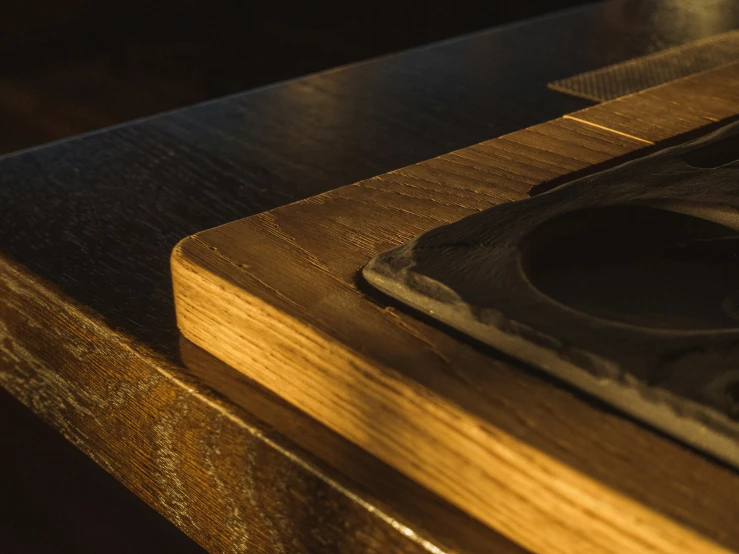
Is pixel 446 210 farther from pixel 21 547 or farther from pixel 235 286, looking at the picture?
pixel 21 547

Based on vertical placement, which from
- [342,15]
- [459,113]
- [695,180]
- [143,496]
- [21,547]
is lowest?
[342,15]

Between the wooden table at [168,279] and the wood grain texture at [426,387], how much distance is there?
0.07ft

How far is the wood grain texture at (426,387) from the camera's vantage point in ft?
1.40

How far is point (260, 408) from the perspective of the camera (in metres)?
0.57

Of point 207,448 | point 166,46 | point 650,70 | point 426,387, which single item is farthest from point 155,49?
point 426,387

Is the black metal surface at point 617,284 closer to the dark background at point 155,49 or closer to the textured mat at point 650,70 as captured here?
the textured mat at point 650,70

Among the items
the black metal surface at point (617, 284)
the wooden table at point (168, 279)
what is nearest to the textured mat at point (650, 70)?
the wooden table at point (168, 279)

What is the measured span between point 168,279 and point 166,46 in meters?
2.65

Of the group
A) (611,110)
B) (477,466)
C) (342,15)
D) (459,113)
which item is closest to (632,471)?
(477,466)

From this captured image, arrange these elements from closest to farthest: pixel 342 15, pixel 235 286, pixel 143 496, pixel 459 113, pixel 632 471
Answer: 1. pixel 632 471
2. pixel 235 286
3. pixel 143 496
4. pixel 459 113
5. pixel 342 15

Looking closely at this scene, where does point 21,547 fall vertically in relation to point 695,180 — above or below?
below

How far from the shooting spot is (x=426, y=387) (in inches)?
18.9

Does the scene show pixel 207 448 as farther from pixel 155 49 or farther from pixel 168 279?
pixel 155 49

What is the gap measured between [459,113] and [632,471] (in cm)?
68
